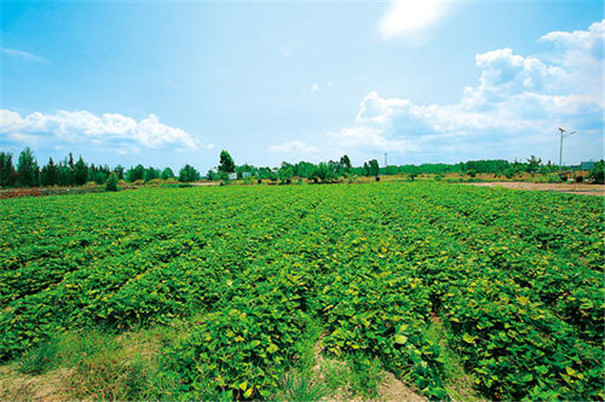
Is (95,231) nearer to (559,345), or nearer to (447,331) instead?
(447,331)

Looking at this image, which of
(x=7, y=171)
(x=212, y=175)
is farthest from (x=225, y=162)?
(x=7, y=171)

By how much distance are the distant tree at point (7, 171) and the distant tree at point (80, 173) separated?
9.68m

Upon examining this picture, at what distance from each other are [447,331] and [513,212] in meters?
9.06

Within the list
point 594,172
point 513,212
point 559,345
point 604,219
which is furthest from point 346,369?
point 594,172

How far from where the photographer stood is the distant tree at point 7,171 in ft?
162

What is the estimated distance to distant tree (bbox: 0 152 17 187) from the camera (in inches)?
1939

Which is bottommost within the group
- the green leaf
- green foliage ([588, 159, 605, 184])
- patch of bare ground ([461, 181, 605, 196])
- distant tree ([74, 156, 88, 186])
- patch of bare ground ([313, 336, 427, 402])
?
patch of bare ground ([313, 336, 427, 402])

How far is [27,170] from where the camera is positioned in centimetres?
5278

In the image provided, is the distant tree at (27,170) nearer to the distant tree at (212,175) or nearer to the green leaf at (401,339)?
the distant tree at (212,175)

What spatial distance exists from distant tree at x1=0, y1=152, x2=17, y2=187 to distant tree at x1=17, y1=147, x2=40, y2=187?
108 cm

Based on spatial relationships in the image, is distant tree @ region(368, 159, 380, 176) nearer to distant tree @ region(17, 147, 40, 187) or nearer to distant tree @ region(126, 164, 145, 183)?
distant tree @ region(126, 164, 145, 183)

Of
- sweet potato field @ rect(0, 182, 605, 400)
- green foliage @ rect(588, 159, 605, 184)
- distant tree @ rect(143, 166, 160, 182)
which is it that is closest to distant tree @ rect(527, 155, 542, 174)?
green foliage @ rect(588, 159, 605, 184)

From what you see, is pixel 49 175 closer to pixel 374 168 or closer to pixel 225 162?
pixel 225 162

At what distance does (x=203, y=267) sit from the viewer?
569 centimetres
